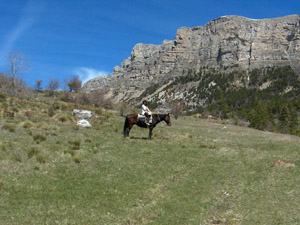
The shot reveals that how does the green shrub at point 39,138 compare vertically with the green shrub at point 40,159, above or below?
above

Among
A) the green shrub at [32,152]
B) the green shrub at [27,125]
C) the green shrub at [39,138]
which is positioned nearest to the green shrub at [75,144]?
the green shrub at [39,138]

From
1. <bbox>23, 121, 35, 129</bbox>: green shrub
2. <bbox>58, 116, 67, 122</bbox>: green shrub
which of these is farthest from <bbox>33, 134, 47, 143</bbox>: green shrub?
<bbox>58, 116, 67, 122</bbox>: green shrub

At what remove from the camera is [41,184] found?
13094mm

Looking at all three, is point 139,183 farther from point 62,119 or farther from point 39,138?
point 62,119

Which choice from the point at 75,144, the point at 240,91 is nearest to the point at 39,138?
the point at 75,144

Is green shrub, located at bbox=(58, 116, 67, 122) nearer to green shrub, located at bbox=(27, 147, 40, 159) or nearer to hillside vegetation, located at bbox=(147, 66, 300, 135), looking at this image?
green shrub, located at bbox=(27, 147, 40, 159)

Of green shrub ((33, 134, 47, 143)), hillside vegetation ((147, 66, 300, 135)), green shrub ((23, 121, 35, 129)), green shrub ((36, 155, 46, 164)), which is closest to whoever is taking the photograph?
green shrub ((36, 155, 46, 164))

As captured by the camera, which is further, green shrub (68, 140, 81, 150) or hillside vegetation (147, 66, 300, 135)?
hillside vegetation (147, 66, 300, 135)

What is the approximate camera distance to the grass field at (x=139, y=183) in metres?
10.8

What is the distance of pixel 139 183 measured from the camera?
14430 mm

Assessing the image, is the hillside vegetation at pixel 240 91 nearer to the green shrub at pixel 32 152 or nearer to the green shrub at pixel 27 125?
the green shrub at pixel 27 125

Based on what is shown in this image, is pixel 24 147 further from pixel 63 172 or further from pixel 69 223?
pixel 69 223

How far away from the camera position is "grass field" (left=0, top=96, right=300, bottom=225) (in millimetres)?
10822

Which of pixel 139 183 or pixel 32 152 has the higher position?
pixel 32 152
